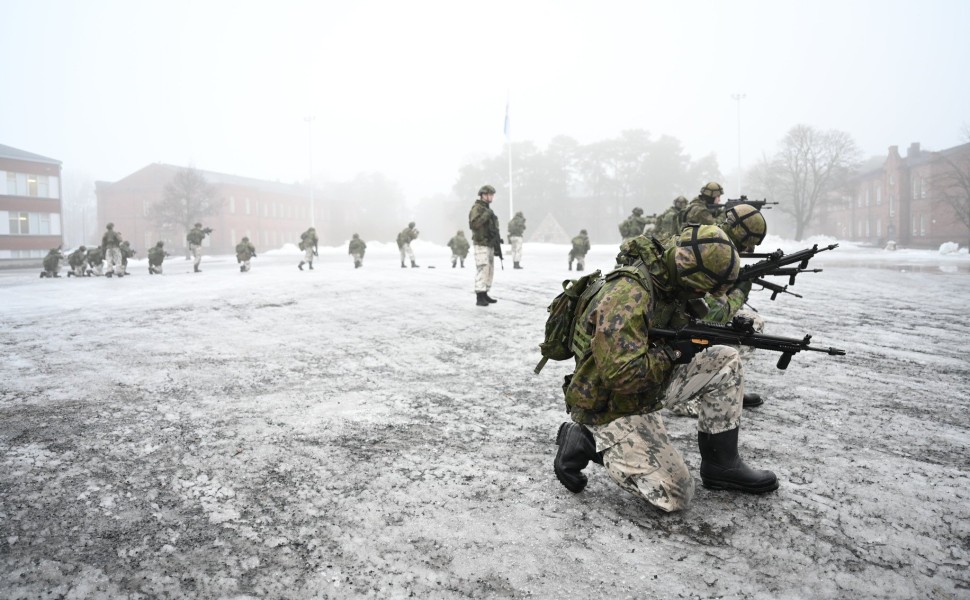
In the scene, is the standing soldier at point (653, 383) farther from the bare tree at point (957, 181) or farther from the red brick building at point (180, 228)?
the red brick building at point (180, 228)

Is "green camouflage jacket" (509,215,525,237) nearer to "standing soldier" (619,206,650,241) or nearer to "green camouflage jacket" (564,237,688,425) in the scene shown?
"standing soldier" (619,206,650,241)

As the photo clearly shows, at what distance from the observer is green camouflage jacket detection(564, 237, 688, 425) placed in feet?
8.63

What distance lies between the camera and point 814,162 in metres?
52.0

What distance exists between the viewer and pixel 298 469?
330 cm

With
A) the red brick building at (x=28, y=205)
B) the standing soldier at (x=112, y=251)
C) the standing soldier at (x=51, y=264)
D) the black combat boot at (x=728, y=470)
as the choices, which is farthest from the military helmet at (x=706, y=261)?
the red brick building at (x=28, y=205)

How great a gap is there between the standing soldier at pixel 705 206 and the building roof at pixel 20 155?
157 ft

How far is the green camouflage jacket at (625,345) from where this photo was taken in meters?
2.63

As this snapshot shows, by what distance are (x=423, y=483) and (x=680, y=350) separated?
152 cm

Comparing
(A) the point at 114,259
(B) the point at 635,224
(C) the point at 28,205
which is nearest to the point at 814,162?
(B) the point at 635,224

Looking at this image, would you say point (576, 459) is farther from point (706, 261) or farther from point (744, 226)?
point (744, 226)

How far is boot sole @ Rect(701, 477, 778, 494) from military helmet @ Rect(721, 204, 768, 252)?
219 centimetres

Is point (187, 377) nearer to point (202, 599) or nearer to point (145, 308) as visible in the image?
point (202, 599)

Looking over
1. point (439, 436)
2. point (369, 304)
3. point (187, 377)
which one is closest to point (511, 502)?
point (439, 436)

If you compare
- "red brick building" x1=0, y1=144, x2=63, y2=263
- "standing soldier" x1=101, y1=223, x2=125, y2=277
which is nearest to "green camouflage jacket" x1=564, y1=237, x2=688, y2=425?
"standing soldier" x1=101, y1=223, x2=125, y2=277
